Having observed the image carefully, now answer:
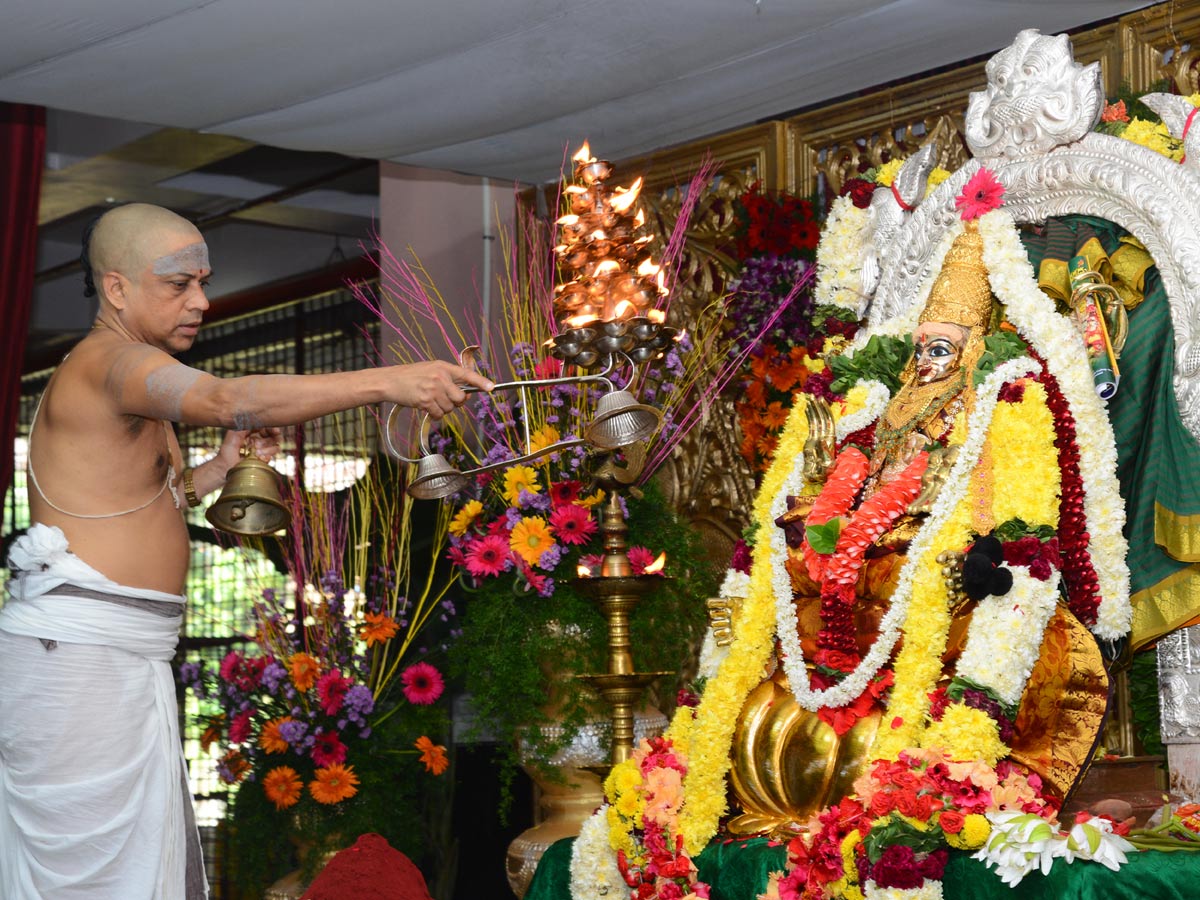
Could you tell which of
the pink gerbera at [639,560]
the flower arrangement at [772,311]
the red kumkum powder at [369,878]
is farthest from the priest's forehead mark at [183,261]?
the flower arrangement at [772,311]

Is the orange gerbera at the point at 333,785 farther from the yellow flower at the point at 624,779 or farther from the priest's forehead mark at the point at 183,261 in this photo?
the priest's forehead mark at the point at 183,261

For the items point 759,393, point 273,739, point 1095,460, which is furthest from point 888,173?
point 273,739

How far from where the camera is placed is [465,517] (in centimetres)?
511

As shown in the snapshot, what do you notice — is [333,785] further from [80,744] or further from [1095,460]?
[1095,460]

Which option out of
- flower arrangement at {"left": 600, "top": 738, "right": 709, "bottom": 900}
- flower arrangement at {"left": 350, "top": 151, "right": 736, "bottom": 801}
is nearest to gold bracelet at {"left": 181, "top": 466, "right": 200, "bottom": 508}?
flower arrangement at {"left": 350, "top": 151, "right": 736, "bottom": 801}

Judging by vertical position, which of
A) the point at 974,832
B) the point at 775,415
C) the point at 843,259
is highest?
the point at 843,259

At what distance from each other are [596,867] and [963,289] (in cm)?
186

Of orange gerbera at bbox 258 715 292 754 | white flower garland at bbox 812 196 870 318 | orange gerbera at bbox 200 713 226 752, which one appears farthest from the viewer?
orange gerbera at bbox 200 713 226 752

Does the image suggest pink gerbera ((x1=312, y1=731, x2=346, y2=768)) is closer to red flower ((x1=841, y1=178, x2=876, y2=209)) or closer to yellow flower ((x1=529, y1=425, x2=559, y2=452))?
yellow flower ((x1=529, y1=425, x2=559, y2=452))

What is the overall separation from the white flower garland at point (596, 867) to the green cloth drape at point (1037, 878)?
0.35 meters

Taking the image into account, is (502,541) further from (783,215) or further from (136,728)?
(136,728)

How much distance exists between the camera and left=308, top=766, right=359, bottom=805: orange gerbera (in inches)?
198

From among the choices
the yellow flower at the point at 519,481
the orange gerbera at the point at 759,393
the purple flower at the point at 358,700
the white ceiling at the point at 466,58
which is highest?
the white ceiling at the point at 466,58

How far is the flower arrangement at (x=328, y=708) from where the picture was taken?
16.8ft
